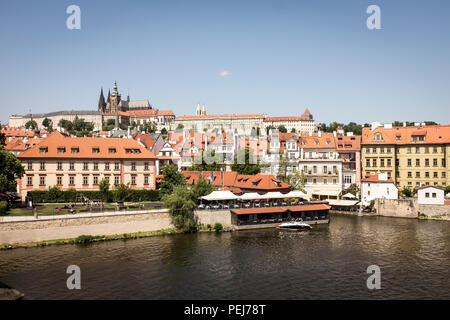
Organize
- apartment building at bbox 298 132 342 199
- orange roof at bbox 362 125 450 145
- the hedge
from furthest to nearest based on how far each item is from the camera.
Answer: apartment building at bbox 298 132 342 199 → orange roof at bbox 362 125 450 145 → the hedge

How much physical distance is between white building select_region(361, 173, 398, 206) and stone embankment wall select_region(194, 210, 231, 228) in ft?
96.4

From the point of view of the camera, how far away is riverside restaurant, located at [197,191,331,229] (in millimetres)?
54656

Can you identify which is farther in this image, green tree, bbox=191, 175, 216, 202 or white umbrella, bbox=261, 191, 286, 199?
white umbrella, bbox=261, 191, 286, 199

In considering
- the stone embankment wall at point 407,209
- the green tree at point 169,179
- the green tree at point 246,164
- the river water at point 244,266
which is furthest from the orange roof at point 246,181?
the stone embankment wall at point 407,209

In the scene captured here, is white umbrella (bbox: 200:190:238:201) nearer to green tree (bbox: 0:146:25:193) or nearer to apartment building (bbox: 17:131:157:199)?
apartment building (bbox: 17:131:157:199)

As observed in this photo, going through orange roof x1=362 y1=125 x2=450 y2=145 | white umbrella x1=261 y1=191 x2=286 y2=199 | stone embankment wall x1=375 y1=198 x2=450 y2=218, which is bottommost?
stone embankment wall x1=375 y1=198 x2=450 y2=218

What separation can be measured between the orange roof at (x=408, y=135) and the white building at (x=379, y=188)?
337 inches

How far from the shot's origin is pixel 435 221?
60906 millimetres

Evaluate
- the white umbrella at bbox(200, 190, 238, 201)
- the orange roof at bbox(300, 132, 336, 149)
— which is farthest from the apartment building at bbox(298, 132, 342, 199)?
the white umbrella at bbox(200, 190, 238, 201)

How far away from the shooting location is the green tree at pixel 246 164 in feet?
253

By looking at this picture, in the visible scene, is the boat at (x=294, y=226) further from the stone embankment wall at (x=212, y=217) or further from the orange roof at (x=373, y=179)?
the orange roof at (x=373, y=179)

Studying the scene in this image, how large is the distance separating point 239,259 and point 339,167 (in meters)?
41.9

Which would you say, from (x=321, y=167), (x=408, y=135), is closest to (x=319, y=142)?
(x=321, y=167)
